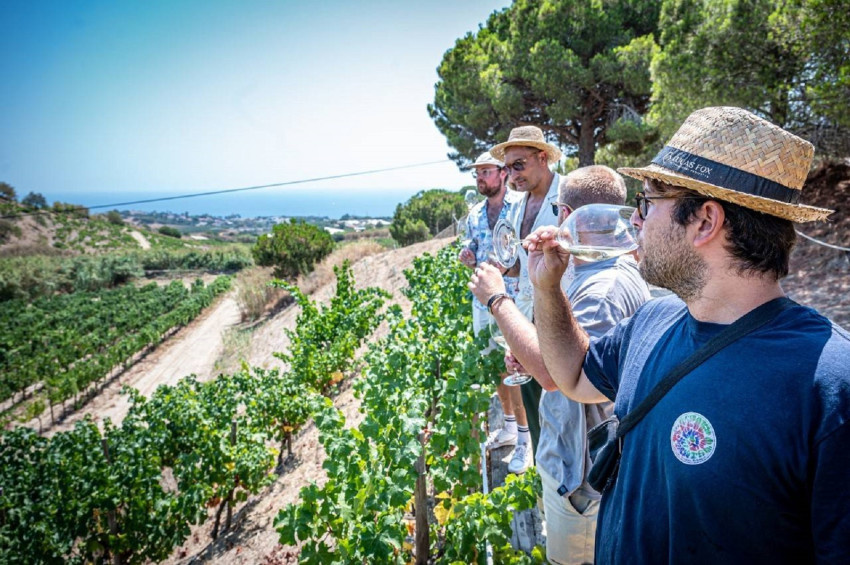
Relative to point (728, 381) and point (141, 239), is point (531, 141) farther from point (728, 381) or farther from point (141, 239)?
point (141, 239)

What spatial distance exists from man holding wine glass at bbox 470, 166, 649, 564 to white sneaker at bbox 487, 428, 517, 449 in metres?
1.60

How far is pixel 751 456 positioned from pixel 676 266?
1.55 feet

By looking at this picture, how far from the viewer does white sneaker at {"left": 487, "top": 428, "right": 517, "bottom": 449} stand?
3.62 m

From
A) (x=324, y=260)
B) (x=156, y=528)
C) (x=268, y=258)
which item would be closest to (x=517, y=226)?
(x=156, y=528)

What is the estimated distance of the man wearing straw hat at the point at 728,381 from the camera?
2.68 ft

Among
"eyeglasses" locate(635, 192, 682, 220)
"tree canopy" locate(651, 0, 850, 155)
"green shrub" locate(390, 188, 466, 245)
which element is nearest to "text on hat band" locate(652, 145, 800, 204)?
"eyeglasses" locate(635, 192, 682, 220)

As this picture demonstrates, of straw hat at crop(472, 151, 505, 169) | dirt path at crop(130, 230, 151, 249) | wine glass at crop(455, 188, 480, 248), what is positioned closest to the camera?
straw hat at crop(472, 151, 505, 169)

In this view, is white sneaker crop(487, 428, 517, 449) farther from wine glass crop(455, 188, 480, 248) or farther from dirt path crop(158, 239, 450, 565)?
dirt path crop(158, 239, 450, 565)

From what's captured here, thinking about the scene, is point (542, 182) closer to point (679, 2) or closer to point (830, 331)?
point (830, 331)

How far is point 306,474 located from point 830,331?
599cm

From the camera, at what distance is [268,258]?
861 inches

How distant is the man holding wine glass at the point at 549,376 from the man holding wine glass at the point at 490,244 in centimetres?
A: 139

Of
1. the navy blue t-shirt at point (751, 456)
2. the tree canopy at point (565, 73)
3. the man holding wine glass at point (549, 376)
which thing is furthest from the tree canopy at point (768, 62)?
the navy blue t-shirt at point (751, 456)

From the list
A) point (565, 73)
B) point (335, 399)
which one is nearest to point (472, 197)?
point (335, 399)
